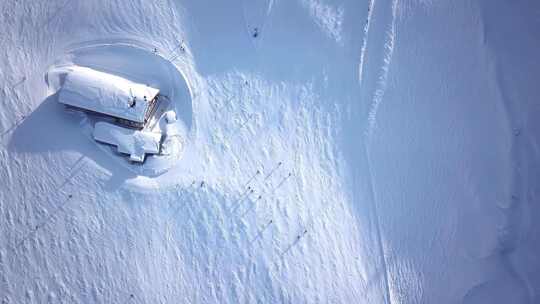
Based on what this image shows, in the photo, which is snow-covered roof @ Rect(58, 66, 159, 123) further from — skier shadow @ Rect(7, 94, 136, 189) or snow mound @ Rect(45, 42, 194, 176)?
skier shadow @ Rect(7, 94, 136, 189)

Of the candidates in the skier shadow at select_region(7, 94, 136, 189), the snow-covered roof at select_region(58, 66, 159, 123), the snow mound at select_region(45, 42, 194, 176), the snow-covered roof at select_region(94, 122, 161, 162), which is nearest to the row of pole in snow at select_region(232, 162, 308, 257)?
the snow mound at select_region(45, 42, 194, 176)

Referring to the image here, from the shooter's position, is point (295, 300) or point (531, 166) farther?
point (531, 166)

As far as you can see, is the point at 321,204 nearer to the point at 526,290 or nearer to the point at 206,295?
the point at 206,295

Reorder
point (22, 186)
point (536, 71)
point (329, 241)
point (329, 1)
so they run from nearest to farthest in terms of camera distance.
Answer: point (22, 186), point (329, 241), point (329, 1), point (536, 71)

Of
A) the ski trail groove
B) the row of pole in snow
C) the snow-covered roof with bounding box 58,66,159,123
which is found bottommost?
the row of pole in snow

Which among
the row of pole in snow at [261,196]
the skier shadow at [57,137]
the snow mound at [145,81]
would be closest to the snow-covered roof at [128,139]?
the snow mound at [145,81]

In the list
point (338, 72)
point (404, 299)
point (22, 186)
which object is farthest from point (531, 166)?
point (22, 186)
